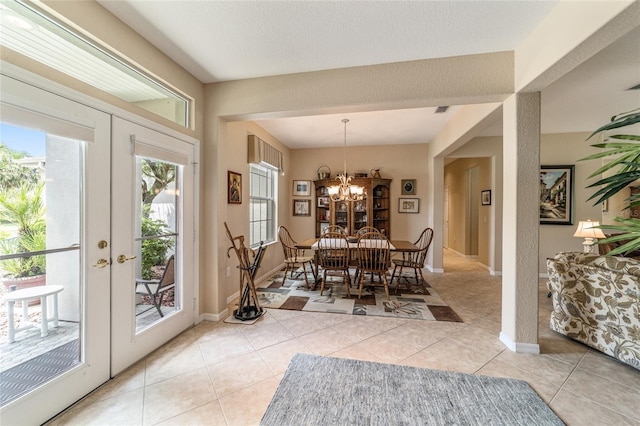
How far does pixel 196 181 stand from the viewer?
2.72 meters

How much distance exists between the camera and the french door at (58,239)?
1.37 metres

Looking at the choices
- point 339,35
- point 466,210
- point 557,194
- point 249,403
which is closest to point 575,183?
point 557,194

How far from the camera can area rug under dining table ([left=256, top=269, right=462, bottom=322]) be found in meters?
3.07

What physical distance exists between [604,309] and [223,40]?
407 cm

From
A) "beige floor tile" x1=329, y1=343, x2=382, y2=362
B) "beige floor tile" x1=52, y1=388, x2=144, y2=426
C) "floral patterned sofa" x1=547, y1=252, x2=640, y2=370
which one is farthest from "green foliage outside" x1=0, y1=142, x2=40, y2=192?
"floral patterned sofa" x1=547, y1=252, x2=640, y2=370

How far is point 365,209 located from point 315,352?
3.78 metres

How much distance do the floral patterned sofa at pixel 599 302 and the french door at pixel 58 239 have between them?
13.4ft

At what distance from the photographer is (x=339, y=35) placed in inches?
80.3

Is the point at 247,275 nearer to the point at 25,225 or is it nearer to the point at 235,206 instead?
the point at 235,206

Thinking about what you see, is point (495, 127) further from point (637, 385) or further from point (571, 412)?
point (571, 412)

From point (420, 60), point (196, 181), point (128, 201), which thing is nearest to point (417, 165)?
point (420, 60)

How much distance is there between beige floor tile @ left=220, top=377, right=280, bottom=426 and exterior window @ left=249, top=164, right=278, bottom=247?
8.94ft

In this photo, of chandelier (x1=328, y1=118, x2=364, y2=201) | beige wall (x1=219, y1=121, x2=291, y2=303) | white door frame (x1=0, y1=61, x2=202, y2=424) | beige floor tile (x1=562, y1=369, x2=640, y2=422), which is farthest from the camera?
chandelier (x1=328, y1=118, x2=364, y2=201)

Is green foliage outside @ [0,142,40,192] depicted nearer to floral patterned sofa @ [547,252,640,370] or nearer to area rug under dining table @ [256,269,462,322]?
area rug under dining table @ [256,269,462,322]
